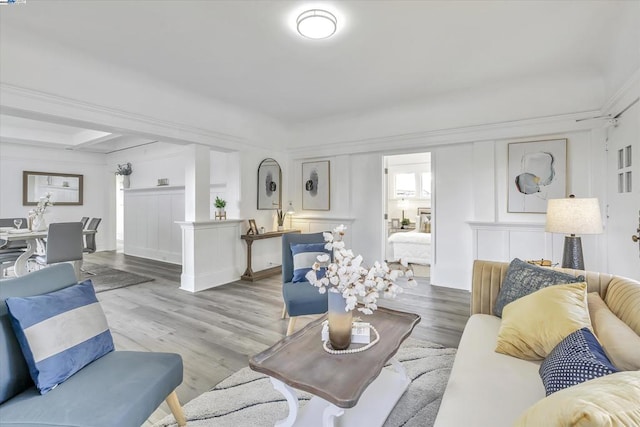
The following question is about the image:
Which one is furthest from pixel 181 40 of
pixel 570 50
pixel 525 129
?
pixel 525 129

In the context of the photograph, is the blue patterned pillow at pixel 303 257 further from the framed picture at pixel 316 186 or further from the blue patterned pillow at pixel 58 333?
the framed picture at pixel 316 186

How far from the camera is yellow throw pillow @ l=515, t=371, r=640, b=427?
0.64 meters

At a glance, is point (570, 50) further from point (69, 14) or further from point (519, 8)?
point (69, 14)

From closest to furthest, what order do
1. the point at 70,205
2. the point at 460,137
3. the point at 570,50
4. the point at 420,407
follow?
the point at 420,407 < the point at 570,50 < the point at 460,137 < the point at 70,205

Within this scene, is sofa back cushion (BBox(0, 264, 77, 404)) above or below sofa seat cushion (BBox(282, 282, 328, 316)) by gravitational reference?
above

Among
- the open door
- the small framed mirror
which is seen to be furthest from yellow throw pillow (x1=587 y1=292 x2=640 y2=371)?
the small framed mirror

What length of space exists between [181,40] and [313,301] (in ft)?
8.89

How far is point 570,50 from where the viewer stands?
9.71 ft

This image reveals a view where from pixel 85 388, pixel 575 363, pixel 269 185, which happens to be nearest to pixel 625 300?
A: pixel 575 363

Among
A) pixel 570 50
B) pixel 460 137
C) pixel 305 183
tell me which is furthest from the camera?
pixel 305 183

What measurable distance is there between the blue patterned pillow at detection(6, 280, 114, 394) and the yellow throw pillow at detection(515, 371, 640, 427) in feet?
6.00

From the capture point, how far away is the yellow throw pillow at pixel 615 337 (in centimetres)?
116

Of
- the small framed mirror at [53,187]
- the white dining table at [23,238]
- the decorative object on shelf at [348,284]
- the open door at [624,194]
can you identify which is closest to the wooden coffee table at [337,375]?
the decorative object on shelf at [348,284]

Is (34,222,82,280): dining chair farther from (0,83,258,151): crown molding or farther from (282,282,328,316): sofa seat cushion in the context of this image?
(282,282,328,316): sofa seat cushion
